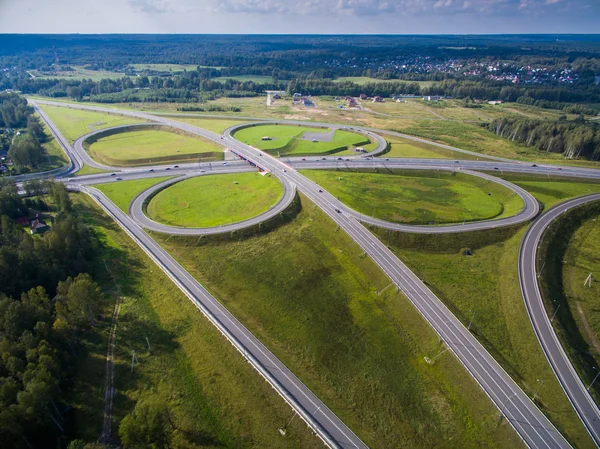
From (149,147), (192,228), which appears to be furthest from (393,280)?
(149,147)

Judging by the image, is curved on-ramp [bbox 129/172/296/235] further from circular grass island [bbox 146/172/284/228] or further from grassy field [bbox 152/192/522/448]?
grassy field [bbox 152/192/522/448]

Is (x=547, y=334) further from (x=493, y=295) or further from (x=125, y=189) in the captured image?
(x=125, y=189)

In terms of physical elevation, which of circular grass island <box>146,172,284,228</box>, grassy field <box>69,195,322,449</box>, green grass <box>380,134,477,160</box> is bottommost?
grassy field <box>69,195,322,449</box>

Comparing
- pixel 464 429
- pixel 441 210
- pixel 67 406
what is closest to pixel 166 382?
pixel 67 406

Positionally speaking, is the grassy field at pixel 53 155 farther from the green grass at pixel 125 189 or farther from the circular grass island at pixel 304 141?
the circular grass island at pixel 304 141

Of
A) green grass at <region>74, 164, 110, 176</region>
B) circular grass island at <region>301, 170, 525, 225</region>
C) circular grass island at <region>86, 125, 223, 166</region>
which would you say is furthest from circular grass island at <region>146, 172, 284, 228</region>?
green grass at <region>74, 164, 110, 176</region>

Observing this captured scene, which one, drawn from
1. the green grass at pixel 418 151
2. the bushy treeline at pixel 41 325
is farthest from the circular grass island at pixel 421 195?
the bushy treeline at pixel 41 325
